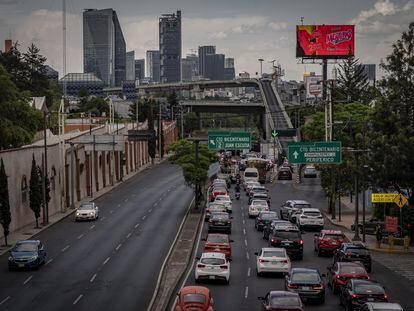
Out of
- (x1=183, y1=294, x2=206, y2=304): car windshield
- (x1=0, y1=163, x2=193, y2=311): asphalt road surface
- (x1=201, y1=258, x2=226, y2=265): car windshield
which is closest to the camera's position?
(x1=183, y1=294, x2=206, y2=304): car windshield

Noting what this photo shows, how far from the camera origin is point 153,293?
123 ft

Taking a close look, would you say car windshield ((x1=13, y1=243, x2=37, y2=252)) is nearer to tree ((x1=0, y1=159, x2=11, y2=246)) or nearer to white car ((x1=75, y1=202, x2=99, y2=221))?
tree ((x1=0, y1=159, x2=11, y2=246))

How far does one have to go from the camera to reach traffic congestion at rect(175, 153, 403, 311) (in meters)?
31.7

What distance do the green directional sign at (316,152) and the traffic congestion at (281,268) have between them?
4904 millimetres

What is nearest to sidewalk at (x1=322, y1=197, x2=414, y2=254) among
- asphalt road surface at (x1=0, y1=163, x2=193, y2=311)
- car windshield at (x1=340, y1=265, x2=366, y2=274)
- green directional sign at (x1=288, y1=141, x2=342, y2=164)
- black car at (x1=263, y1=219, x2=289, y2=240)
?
green directional sign at (x1=288, y1=141, x2=342, y2=164)

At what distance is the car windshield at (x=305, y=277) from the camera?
34.9 m

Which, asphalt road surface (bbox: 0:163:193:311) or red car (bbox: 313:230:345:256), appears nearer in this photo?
asphalt road surface (bbox: 0:163:193:311)

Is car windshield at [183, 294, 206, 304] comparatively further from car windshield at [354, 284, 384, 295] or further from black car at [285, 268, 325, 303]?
car windshield at [354, 284, 384, 295]

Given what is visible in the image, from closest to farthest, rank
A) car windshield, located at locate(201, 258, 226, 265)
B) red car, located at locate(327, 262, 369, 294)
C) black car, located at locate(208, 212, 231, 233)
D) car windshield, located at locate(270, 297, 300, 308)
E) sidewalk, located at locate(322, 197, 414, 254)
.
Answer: car windshield, located at locate(270, 297, 300, 308) < red car, located at locate(327, 262, 369, 294) < car windshield, located at locate(201, 258, 226, 265) < sidewalk, located at locate(322, 197, 414, 254) < black car, located at locate(208, 212, 231, 233)

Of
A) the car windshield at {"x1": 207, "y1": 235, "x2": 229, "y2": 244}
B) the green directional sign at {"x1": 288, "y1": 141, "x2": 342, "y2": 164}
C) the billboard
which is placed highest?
the billboard

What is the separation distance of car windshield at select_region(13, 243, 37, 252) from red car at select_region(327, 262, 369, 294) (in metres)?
16.8

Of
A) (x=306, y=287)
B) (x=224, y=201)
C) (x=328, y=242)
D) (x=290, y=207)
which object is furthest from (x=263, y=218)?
(x=306, y=287)

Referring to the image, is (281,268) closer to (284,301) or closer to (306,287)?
(306,287)

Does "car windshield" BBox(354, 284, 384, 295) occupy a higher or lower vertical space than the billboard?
lower
